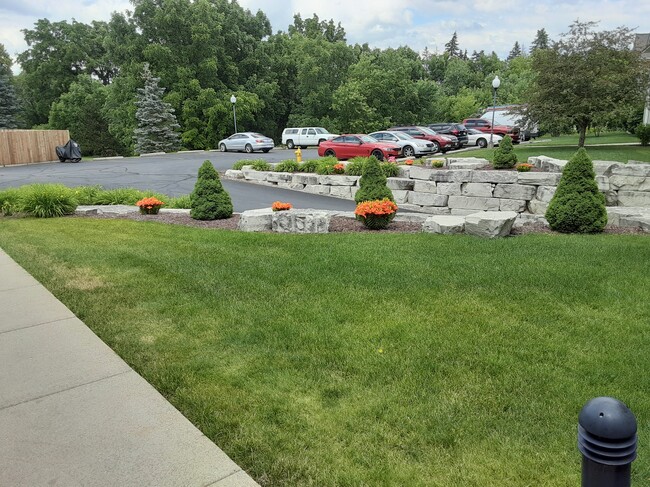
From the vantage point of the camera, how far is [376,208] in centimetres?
866

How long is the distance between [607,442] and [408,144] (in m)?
23.2

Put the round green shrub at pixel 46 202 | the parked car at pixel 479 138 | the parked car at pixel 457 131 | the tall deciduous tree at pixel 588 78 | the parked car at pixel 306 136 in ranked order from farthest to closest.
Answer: the parked car at pixel 306 136, the parked car at pixel 457 131, the parked car at pixel 479 138, the tall deciduous tree at pixel 588 78, the round green shrub at pixel 46 202

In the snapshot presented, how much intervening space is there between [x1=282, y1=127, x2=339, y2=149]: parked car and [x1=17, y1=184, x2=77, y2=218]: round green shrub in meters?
24.2

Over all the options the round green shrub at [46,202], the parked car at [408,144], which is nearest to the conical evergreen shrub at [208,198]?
the round green shrub at [46,202]

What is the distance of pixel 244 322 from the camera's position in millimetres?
4332

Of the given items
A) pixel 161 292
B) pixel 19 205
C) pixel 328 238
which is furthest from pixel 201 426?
pixel 19 205

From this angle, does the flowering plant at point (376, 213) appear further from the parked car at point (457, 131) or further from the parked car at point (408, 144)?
the parked car at point (457, 131)

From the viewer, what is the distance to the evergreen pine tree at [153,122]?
36562mm

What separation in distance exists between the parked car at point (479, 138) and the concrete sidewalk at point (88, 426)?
93.2ft

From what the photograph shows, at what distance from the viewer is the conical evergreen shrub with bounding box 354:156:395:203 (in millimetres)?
9312

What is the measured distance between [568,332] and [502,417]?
60.1 inches

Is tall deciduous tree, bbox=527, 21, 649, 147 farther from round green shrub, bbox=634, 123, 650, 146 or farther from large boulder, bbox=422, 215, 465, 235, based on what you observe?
large boulder, bbox=422, 215, 465, 235

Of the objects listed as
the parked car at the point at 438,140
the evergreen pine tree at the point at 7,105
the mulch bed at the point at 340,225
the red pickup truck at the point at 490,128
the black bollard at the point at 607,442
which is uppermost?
the evergreen pine tree at the point at 7,105

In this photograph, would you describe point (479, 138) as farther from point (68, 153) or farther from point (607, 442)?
point (607, 442)
